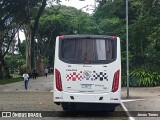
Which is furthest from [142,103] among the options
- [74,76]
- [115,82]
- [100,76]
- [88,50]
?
[74,76]

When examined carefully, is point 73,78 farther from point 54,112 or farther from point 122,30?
point 122,30

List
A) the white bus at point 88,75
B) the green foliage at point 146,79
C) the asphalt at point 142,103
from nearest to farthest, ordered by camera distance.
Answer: the white bus at point 88,75 → the asphalt at point 142,103 → the green foliage at point 146,79

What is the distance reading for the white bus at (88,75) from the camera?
15.5m

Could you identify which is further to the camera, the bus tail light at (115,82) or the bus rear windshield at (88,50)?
the bus rear windshield at (88,50)

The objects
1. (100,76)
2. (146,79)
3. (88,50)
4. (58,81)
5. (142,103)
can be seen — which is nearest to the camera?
(100,76)

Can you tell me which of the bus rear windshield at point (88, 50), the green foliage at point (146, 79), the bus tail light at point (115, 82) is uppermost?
the bus rear windshield at point (88, 50)

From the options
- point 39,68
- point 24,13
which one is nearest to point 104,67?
point 24,13

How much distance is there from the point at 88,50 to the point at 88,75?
3.06 feet

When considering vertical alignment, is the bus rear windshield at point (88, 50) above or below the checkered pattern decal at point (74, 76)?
above

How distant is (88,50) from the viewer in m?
15.8

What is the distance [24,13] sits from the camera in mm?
46938

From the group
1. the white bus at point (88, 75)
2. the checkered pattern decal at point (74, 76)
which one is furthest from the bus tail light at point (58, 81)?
the checkered pattern decal at point (74, 76)

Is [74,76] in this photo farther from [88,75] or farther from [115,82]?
[115,82]

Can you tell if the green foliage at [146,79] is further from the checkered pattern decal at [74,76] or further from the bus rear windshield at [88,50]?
the checkered pattern decal at [74,76]
